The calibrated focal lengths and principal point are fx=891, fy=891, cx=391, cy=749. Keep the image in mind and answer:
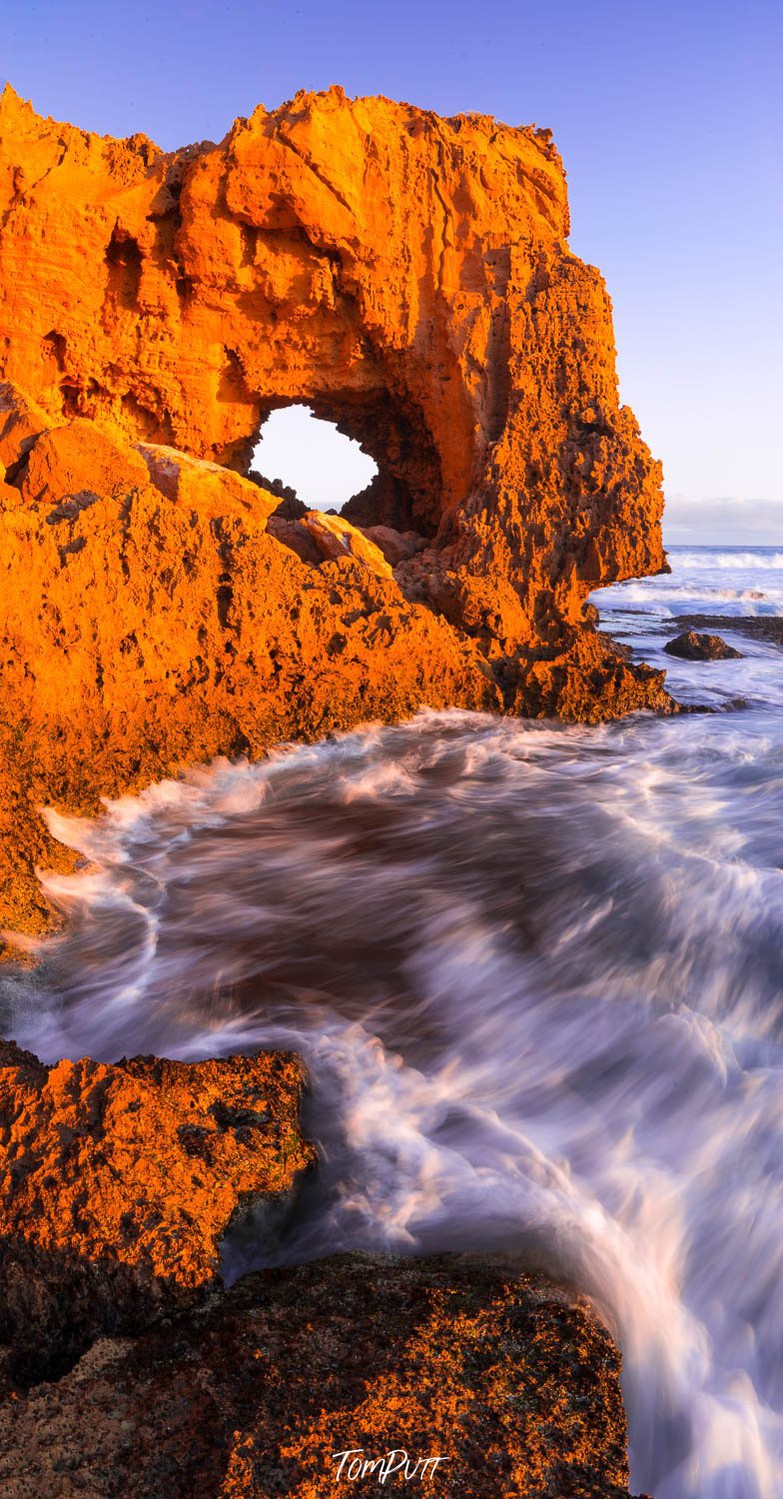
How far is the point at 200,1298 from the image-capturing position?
92.0 inches

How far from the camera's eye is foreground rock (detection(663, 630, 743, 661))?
13305 millimetres

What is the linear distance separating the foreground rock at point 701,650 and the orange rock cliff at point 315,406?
423 cm

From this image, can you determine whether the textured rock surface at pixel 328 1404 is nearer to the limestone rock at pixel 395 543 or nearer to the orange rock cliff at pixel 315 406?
the orange rock cliff at pixel 315 406

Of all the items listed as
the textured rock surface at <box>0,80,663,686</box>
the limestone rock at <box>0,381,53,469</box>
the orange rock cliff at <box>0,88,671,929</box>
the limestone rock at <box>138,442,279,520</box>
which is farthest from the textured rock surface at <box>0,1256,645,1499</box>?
the limestone rock at <box>0,381,53,469</box>

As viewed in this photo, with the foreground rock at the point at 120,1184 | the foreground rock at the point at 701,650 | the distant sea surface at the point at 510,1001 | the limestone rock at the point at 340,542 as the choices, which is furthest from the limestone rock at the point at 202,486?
the foreground rock at the point at 701,650

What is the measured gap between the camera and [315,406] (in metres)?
11.8

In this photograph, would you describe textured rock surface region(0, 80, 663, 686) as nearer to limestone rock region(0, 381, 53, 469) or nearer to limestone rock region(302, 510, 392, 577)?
limestone rock region(302, 510, 392, 577)

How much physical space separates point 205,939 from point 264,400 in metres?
8.44

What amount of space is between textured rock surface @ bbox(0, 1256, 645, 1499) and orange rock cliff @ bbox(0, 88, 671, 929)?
15.2 ft

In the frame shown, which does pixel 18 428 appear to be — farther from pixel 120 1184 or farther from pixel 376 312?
pixel 120 1184

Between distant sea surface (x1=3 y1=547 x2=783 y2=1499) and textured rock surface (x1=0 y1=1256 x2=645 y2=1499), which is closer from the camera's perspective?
textured rock surface (x1=0 y1=1256 x2=645 y2=1499)

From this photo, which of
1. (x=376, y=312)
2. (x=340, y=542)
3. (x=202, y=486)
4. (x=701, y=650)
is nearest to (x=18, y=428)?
(x=202, y=486)

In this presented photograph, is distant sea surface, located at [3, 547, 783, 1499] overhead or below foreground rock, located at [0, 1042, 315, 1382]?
below

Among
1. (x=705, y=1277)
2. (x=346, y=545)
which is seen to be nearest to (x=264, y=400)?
(x=346, y=545)
